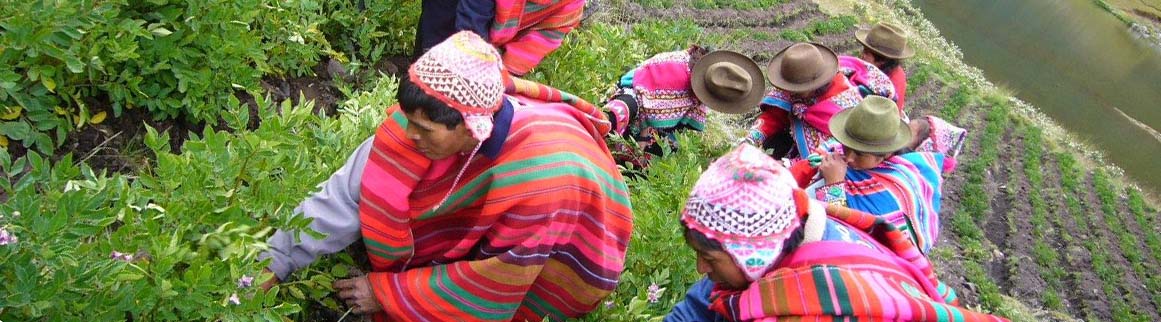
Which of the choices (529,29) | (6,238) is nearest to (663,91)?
(529,29)

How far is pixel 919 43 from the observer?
60.0 feet

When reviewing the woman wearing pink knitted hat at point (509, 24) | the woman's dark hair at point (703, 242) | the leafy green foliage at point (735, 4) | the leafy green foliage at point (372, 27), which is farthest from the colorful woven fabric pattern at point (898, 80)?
the leafy green foliage at point (735, 4)

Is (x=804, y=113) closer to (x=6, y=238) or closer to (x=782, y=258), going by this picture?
(x=782, y=258)

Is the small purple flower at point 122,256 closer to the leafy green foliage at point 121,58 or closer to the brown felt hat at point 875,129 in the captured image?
the leafy green foliage at point 121,58

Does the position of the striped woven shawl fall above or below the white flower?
below

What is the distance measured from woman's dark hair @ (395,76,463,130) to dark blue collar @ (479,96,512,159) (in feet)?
0.52

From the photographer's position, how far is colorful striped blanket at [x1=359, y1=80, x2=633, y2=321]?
225cm

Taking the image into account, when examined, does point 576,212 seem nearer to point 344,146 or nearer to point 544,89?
point 544,89

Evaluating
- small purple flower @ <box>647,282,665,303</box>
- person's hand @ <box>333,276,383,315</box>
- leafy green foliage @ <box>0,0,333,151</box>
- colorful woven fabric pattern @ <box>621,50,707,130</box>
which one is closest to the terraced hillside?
colorful woven fabric pattern @ <box>621,50,707,130</box>

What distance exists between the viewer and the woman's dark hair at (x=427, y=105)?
6.64ft

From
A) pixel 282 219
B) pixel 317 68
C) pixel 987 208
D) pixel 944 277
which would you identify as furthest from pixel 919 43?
pixel 282 219

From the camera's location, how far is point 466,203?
238 cm

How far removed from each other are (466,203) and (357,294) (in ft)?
1.32

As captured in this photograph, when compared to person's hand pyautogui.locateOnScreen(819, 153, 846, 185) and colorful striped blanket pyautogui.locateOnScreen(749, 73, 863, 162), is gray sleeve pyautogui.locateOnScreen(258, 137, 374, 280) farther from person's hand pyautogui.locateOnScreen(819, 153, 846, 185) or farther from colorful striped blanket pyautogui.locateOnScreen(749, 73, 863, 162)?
colorful striped blanket pyautogui.locateOnScreen(749, 73, 863, 162)
